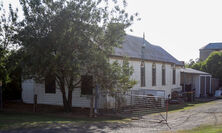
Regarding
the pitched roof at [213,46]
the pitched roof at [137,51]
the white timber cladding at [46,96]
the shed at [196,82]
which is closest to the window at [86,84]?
the white timber cladding at [46,96]

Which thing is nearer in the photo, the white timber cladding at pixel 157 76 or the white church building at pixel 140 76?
the white church building at pixel 140 76

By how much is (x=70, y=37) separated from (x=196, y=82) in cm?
2529

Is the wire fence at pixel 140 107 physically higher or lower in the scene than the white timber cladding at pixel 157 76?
lower

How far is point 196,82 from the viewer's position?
37875 millimetres

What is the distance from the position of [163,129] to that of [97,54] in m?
5.88

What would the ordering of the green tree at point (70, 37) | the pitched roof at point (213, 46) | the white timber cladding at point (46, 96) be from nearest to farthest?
the green tree at point (70, 37), the white timber cladding at point (46, 96), the pitched roof at point (213, 46)

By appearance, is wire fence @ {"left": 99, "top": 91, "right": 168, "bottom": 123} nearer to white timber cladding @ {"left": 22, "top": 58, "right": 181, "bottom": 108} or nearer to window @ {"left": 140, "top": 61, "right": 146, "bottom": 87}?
white timber cladding @ {"left": 22, "top": 58, "right": 181, "bottom": 108}

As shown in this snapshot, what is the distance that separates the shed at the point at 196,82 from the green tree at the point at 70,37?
65.6 ft

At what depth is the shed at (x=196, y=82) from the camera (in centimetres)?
3712

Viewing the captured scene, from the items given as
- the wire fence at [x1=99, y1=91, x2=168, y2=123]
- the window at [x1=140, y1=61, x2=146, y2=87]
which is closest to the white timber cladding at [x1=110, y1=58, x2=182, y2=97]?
the window at [x1=140, y1=61, x2=146, y2=87]

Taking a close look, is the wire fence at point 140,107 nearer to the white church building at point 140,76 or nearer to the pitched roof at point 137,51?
the white church building at point 140,76

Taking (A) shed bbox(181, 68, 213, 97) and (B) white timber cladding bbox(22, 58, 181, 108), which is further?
(A) shed bbox(181, 68, 213, 97)

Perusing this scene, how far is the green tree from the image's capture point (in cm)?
Answer: 1647

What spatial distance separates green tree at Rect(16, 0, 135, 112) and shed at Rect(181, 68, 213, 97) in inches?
787
